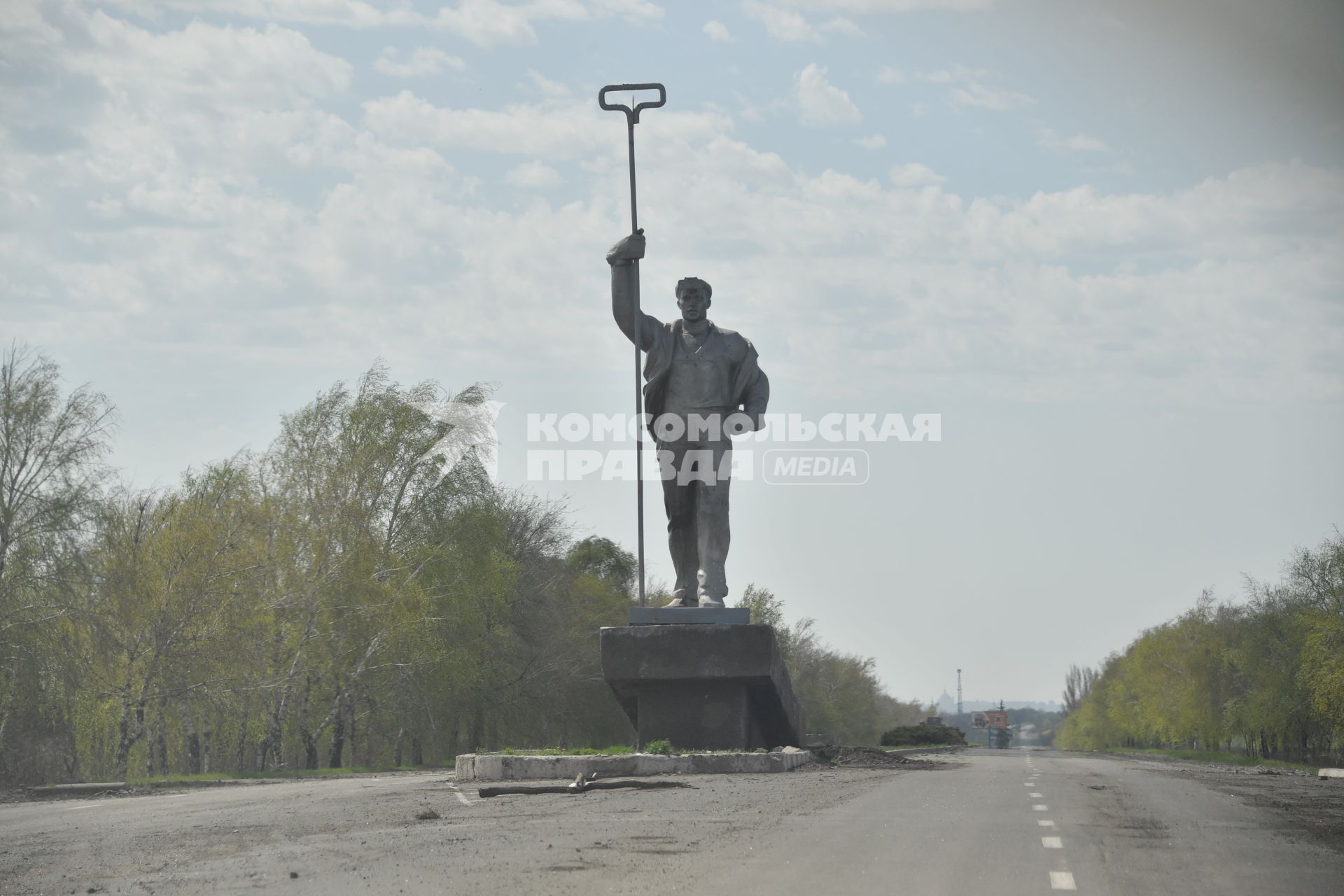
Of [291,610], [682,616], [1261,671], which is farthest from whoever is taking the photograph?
[1261,671]

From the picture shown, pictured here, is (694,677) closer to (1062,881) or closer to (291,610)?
(1062,881)

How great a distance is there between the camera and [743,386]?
639 inches

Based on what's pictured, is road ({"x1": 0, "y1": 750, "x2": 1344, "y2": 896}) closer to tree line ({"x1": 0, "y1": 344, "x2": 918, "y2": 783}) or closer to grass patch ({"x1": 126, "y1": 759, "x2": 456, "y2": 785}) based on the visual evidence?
A: grass patch ({"x1": 126, "y1": 759, "x2": 456, "y2": 785})

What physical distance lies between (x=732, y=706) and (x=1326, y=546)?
4593cm

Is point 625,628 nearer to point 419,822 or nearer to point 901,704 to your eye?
point 419,822

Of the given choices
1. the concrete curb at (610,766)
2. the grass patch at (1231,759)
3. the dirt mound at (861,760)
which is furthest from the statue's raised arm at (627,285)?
the grass patch at (1231,759)

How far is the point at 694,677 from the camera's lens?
1538 centimetres

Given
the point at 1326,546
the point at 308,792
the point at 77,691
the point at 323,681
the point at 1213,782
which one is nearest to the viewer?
the point at 308,792

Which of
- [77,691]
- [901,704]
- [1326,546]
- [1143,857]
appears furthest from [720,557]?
[901,704]

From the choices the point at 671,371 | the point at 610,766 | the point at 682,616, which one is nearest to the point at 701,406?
the point at 671,371

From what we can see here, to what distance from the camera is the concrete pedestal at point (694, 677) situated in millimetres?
15383

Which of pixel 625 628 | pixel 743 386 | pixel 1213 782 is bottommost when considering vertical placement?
pixel 1213 782

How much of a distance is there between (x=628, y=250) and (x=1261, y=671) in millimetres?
48773

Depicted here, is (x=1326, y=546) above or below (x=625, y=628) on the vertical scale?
above
